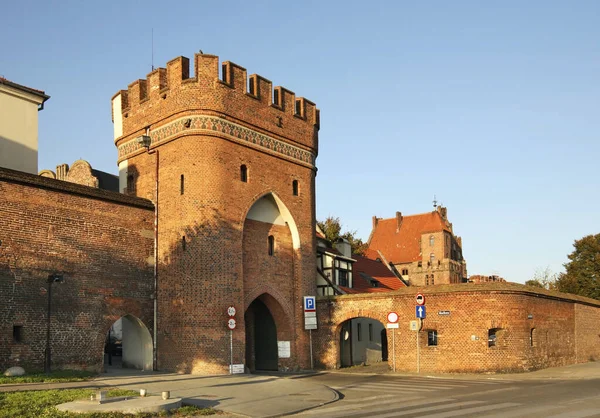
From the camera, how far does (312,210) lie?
30.5 meters

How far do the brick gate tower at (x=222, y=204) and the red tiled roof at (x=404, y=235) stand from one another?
44.7 metres

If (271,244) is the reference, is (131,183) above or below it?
above

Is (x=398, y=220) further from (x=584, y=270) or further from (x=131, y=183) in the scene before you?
(x=131, y=183)

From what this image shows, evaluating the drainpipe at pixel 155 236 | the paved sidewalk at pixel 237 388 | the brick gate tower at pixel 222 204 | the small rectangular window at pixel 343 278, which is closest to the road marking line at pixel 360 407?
the paved sidewalk at pixel 237 388

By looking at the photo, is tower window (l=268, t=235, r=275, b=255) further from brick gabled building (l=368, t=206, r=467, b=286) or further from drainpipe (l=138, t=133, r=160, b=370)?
brick gabled building (l=368, t=206, r=467, b=286)

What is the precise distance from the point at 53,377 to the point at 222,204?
9.05 m

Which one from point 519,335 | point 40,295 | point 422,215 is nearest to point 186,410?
point 40,295

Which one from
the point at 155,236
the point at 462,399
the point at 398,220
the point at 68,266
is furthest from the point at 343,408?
the point at 398,220

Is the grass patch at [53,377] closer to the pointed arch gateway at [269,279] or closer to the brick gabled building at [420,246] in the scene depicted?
the pointed arch gateway at [269,279]

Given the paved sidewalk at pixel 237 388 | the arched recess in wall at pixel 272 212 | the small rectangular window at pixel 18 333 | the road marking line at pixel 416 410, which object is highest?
the arched recess in wall at pixel 272 212

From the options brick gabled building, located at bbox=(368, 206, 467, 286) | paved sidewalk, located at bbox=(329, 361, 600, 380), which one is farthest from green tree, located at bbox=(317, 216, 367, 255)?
paved sidewalk, located at bbox=(329, 361, 600, 380)

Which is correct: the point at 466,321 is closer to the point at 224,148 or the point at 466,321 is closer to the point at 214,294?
the point at 214,294

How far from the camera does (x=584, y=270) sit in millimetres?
55250

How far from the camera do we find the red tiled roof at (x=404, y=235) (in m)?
73.2
